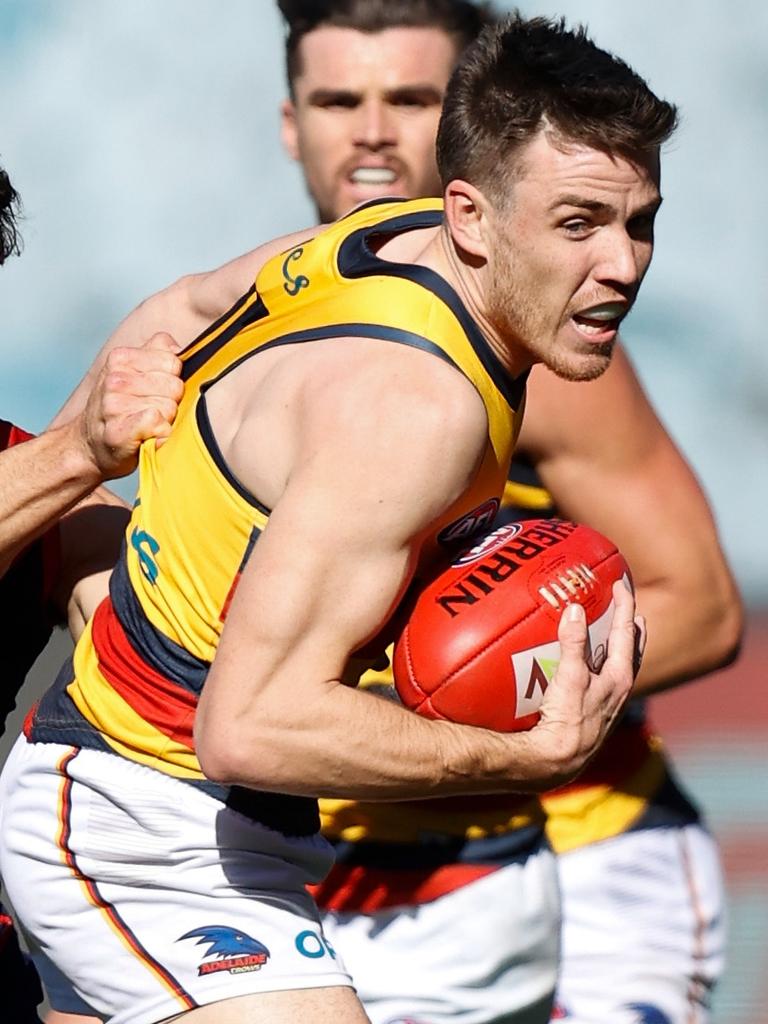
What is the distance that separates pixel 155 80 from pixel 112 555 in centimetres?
635

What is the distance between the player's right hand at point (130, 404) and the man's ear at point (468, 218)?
586mm

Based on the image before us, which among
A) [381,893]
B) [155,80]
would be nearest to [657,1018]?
[381,893]

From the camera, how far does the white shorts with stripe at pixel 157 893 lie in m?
2.89

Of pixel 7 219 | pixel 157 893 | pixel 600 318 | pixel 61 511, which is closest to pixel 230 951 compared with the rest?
pixel 157 893

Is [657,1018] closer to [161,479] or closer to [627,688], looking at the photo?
[627,688]

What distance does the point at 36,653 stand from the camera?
12.0 feet

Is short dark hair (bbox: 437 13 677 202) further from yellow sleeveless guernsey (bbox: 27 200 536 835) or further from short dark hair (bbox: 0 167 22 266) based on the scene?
short dark hair (bbox: 0 167 22 266)

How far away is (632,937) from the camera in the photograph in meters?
4.04

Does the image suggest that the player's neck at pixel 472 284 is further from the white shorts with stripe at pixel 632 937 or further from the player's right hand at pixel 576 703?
the white shorts with stripe at pixel 632 937

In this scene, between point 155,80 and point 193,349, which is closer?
→ point 193,349

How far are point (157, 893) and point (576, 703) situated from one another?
74cm

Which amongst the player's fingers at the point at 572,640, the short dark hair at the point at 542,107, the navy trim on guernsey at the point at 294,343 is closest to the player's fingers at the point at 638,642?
the player's fingers at the point at 572,640

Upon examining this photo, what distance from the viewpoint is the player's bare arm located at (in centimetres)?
255

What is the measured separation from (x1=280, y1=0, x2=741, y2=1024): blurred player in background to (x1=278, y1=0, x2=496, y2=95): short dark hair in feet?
1.06
